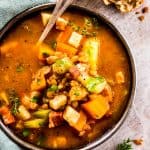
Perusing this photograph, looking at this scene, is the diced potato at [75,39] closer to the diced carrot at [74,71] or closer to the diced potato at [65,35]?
the diced potato at [65,35]

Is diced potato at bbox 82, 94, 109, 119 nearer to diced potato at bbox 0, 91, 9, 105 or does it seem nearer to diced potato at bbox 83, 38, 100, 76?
diced potato at bbox 83, 38, 100, 76

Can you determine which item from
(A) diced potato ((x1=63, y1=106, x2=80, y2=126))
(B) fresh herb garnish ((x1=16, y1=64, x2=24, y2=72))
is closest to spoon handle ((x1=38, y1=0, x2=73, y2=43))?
(B) fresh herb garnish ((x1=16, y1=64, x2=24, y2=72))

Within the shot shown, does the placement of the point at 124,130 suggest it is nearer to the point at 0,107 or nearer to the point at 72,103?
the point at 72,103

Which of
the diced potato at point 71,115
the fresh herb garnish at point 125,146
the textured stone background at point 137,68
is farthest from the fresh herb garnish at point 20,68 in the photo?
the fresh herb garnish at point 125,146

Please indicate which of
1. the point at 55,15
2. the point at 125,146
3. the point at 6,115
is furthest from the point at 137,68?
the point at 6,115

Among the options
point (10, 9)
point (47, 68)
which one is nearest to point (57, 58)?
point (47, 68)

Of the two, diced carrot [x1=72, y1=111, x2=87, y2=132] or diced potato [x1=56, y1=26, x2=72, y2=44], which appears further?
diced potato [x1=56, y1=26, x2=72, y2=44]

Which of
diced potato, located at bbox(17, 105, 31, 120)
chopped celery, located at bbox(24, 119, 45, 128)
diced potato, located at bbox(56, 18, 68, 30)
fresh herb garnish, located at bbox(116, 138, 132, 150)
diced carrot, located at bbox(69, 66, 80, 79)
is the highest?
diced potato, located at bbox(56, 18, 68, 30)
